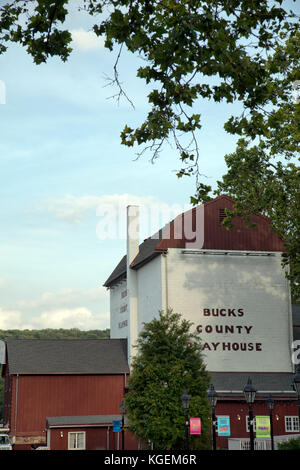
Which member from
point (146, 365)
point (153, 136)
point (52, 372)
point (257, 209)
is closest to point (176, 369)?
point (146, 365)

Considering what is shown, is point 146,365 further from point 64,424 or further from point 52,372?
point 52,372

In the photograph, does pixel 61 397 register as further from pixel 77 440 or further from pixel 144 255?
pixel 144 255

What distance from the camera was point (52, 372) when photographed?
4803 centimetres

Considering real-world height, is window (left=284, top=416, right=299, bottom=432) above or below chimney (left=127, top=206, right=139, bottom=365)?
below

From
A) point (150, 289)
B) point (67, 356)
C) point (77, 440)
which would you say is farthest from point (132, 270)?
point (77, 440)

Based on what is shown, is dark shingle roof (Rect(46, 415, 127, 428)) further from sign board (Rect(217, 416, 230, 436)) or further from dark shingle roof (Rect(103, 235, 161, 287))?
sign board (Rect(217, 416, 230, 436))

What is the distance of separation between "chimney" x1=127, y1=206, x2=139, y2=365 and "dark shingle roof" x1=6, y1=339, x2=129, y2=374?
194 centimetres

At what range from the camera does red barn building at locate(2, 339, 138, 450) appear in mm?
44312

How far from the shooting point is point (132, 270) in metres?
51.9

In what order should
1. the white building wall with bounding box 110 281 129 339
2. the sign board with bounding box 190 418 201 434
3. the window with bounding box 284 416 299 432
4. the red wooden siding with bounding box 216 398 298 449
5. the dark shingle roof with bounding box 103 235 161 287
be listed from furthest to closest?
the white building wall with bounding box 110 281 129 339 → the dark shingle roof with bounding box 103 235 161 287 → the window with bounding box 284 416 299 432 → the red wooden siding with bounding box 216 398 298 449 → the sign board with bounding box 190 418 201 434

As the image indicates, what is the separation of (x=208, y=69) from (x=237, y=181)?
2987 centimetres

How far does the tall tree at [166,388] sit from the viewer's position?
104 feet

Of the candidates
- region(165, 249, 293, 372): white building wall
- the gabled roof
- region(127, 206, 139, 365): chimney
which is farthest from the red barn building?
the gabled roof

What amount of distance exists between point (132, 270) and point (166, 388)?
66.1ft
